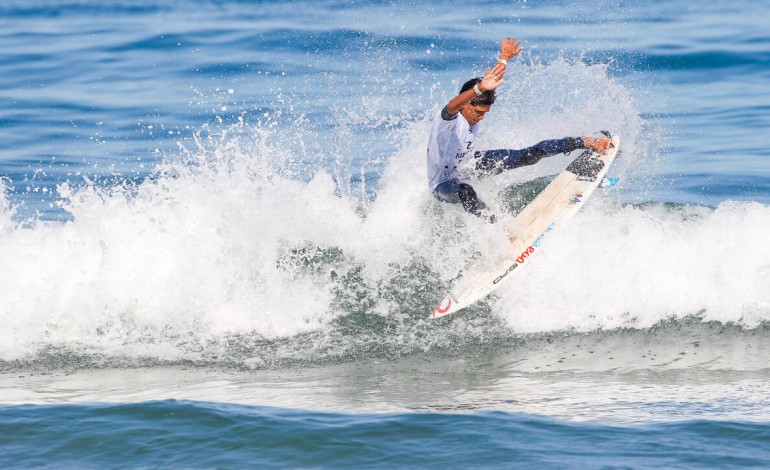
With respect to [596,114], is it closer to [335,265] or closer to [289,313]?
[335,265]

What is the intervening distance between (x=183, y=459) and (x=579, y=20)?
1855 centimetres

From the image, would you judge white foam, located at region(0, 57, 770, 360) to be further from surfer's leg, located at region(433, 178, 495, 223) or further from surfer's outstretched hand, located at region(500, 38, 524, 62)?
surfer's outstretched hand, located at region(500, 38, 524, 62)

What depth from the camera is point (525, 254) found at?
9.38 m

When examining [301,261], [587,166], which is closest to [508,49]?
[587,166]

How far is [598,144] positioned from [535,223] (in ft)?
3.35

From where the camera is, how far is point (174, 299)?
9.30 metres

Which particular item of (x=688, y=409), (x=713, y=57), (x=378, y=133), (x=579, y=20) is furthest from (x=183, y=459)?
(x=579, y=20)

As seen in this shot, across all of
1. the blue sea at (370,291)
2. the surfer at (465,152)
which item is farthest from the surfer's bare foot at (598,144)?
the blue sea at (370,291)

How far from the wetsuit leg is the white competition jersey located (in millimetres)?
253

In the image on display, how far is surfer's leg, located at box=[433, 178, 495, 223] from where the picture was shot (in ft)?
30.6

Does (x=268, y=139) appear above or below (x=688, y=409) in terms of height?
above

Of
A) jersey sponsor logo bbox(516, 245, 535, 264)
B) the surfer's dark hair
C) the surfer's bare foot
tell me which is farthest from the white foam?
the surfer's dark hair

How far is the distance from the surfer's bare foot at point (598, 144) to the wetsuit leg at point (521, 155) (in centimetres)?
15

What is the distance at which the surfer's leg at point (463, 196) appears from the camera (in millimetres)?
9328
